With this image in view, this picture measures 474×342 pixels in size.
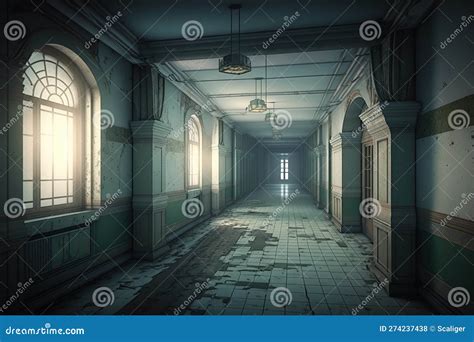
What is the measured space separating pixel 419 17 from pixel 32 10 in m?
4.91

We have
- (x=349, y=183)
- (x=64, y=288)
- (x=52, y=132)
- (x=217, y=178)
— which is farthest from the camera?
(x=217, y=178)

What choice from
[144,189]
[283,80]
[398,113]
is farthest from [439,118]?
[144,189]

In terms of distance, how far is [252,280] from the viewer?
4488 mm

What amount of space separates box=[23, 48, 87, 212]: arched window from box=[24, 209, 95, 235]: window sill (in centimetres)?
24

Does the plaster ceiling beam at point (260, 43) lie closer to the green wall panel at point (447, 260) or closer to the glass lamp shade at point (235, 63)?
the glass lamp shade at point (235, 63)

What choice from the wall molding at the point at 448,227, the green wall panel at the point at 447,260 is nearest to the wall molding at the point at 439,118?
the wall molding at the point at 448,227

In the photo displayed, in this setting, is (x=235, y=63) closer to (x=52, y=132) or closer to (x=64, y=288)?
(x=52, y=132)

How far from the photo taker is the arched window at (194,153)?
8.71 meters

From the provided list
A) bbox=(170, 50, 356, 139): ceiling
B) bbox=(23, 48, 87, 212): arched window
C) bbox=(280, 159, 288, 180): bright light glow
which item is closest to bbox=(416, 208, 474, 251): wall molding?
bbox=(170, 50, 356, 139): ceiling

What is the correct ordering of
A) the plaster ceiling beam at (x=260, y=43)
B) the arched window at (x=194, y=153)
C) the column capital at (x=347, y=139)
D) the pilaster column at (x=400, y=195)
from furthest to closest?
1. the arched window at (x=194, y=153)
2. the column capital at (x=347, y=139)
3. the plaster ceiling beam at (x=260, y=43)
4. the pilaster column at (x=400, y=195)

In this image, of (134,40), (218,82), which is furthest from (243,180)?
(134,40)

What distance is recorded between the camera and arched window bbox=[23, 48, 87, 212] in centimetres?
362

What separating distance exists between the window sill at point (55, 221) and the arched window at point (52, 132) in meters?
0.24

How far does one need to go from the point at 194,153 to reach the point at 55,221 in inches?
225
